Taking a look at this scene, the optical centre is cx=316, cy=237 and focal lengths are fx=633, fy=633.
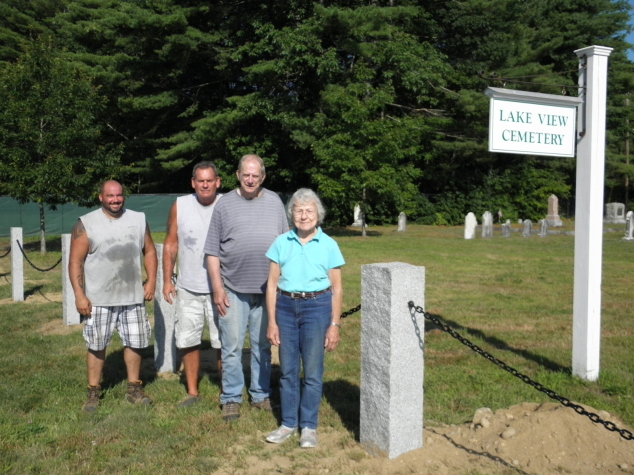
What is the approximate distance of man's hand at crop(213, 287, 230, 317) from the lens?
4648 mm

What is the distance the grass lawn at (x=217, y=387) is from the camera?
4.20 metres

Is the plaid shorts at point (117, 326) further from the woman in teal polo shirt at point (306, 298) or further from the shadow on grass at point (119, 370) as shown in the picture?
the woman in teal polo shirt at point (306, 298)

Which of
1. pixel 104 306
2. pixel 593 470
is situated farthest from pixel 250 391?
pixel 593 470

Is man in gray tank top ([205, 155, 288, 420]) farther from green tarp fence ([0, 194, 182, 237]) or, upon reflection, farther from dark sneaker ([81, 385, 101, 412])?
green tarp fence ([0, 194, 182, 237])

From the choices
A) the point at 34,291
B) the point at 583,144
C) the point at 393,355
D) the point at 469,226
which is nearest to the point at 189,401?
the point at 393,355

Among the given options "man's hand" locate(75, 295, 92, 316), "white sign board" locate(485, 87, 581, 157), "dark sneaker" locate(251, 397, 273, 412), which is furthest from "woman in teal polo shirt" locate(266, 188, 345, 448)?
"white sign board" locate(485, 87, 581, 157)

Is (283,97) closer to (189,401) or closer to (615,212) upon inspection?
(615,212)

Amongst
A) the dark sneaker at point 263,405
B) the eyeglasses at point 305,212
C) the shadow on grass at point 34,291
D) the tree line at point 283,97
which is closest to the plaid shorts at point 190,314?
the dark sneaker at point 263,405

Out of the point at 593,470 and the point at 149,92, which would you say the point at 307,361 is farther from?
the point at 149,92

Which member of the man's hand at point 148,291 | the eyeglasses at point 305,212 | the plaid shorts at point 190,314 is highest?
the eyeglasses at point 305,212

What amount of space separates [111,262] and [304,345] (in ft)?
6.11

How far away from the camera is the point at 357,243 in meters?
21.8

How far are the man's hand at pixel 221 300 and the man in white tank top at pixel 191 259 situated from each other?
1.25 ft

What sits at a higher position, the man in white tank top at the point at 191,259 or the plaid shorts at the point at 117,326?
the man in white tank top at the point at 191,259
